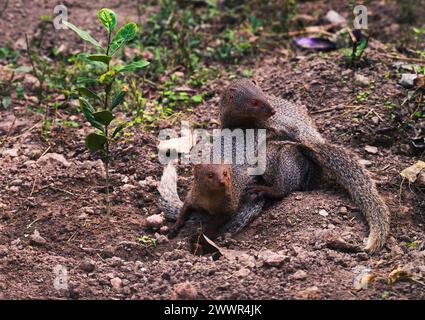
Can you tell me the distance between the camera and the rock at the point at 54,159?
15.4ft

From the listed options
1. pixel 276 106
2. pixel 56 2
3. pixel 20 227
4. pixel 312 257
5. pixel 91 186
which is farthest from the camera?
pixel 56 2

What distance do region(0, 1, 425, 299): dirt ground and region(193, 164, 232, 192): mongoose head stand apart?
0.31m

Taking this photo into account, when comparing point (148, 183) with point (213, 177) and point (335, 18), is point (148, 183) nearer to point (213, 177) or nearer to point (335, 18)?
point (213, 177)

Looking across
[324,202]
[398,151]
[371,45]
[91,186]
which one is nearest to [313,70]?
[371,45]

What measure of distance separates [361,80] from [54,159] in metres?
2.28

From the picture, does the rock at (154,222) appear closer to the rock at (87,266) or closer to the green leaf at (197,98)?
the rock at (87,266)

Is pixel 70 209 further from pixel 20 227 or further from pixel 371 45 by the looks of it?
pixel 371 45

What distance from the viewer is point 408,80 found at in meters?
5.00

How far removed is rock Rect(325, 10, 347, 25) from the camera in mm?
6422

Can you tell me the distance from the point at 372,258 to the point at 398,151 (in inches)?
47.9

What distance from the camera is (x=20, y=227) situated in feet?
13.5

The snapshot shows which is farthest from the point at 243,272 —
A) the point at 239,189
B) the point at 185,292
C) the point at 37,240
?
the point at 37,240

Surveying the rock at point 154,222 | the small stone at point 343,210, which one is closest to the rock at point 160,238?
the rock at point 154,222

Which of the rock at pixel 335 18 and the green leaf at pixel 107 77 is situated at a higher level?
the rock at pixel 335 18
